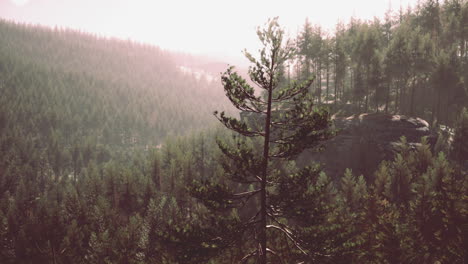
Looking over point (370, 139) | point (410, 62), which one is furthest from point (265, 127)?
point (410, 62)

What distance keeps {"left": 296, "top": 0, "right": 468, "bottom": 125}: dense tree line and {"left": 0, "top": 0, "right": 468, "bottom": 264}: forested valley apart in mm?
256

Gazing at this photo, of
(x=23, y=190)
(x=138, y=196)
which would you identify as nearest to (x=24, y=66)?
(x=23, y=190)

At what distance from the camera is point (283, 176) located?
575 inches

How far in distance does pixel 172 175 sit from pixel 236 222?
49268 mm

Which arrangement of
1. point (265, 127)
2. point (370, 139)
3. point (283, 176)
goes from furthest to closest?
point (370, 139) < point (283, 176) < point (265, 127)

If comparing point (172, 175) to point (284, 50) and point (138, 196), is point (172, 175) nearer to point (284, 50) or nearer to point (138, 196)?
point (138, 196)

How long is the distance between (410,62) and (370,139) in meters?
15.1

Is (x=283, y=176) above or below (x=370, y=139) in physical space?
above

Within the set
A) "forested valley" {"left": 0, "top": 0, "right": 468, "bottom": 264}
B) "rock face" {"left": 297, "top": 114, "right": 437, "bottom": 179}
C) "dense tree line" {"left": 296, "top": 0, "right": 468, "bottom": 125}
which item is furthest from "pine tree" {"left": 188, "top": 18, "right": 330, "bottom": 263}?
"dense tree line" {"left": 296, "top": 0, "right": 468, "bottom": 125}

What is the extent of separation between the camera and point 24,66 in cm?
19375

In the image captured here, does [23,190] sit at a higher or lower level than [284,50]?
lower

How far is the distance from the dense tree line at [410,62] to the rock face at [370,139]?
3.79 metres

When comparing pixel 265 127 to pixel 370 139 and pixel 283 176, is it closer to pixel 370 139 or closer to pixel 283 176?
pixel 283 176

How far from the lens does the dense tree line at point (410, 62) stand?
49.4 metres
